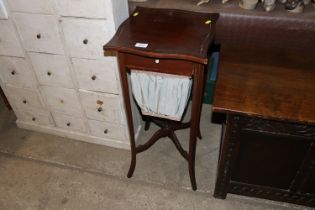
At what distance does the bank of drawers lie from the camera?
54.9 inches

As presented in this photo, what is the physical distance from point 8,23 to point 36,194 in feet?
3.57

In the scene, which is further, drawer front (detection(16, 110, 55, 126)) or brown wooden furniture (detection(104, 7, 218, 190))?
drawer front (detection(16, 110, 55, 126))

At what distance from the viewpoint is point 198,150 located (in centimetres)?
198

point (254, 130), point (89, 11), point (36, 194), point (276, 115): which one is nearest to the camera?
point (276, 115)

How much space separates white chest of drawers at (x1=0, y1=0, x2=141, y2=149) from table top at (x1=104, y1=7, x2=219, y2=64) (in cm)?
13

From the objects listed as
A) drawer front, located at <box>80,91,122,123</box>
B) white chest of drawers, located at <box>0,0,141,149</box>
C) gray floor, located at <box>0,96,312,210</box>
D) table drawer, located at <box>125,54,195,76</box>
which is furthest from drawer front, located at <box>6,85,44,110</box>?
table drawer, located at <box>125,54,195,76</box>

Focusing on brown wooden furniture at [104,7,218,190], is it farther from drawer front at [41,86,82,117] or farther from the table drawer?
drawer front at [41,86,82,117]

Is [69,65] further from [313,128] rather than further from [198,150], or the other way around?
[313,128]

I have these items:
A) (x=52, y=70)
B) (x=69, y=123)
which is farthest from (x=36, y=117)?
(x=52, y=70)

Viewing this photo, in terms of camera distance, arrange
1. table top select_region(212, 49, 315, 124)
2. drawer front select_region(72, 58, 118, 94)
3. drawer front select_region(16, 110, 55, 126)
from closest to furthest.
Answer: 1. table top select_region(212, 49, 315, 124)
2. drawer front select_region(72, 58, 118, 94)
3. drawer front select_region(16, 110, 55, 126)

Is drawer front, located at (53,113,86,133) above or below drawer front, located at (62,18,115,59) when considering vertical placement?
below

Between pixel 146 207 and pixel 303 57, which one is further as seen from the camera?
pixel 146 207

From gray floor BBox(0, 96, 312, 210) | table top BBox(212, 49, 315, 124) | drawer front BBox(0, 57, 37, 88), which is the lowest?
gray floor BBox(0, 96, 312, 210)

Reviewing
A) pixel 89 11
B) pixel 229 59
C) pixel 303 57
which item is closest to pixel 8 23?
pixel 89 11
